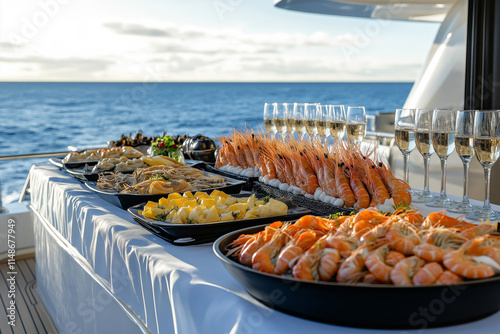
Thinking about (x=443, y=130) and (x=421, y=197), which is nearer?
(x=443, y=130)

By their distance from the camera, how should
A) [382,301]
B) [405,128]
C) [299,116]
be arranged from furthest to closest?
[299,116] → [405,128] → [382,301]

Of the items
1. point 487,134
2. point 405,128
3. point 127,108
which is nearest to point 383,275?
point 487,134

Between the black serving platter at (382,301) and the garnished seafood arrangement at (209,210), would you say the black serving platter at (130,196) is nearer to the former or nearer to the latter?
the garnished seafood arrangement at (209,210)

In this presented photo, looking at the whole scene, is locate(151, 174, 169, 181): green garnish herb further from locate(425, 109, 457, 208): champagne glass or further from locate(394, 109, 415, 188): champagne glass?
locate(425, 109, 457, 208): champagne glass

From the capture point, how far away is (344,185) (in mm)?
1475

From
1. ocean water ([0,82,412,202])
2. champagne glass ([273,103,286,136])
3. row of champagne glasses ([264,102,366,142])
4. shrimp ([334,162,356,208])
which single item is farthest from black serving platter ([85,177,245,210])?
ocean water ([0,82,412,202])

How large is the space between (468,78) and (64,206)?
3310mm

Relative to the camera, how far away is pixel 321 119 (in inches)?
80.2

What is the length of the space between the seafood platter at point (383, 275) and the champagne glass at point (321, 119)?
118cm

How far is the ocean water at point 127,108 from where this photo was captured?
23.4 metres

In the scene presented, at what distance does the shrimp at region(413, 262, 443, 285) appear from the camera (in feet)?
2.34

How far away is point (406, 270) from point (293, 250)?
0.19m

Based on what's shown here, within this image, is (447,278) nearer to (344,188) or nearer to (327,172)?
(344,188)

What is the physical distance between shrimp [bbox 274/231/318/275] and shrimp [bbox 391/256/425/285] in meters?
0.16
